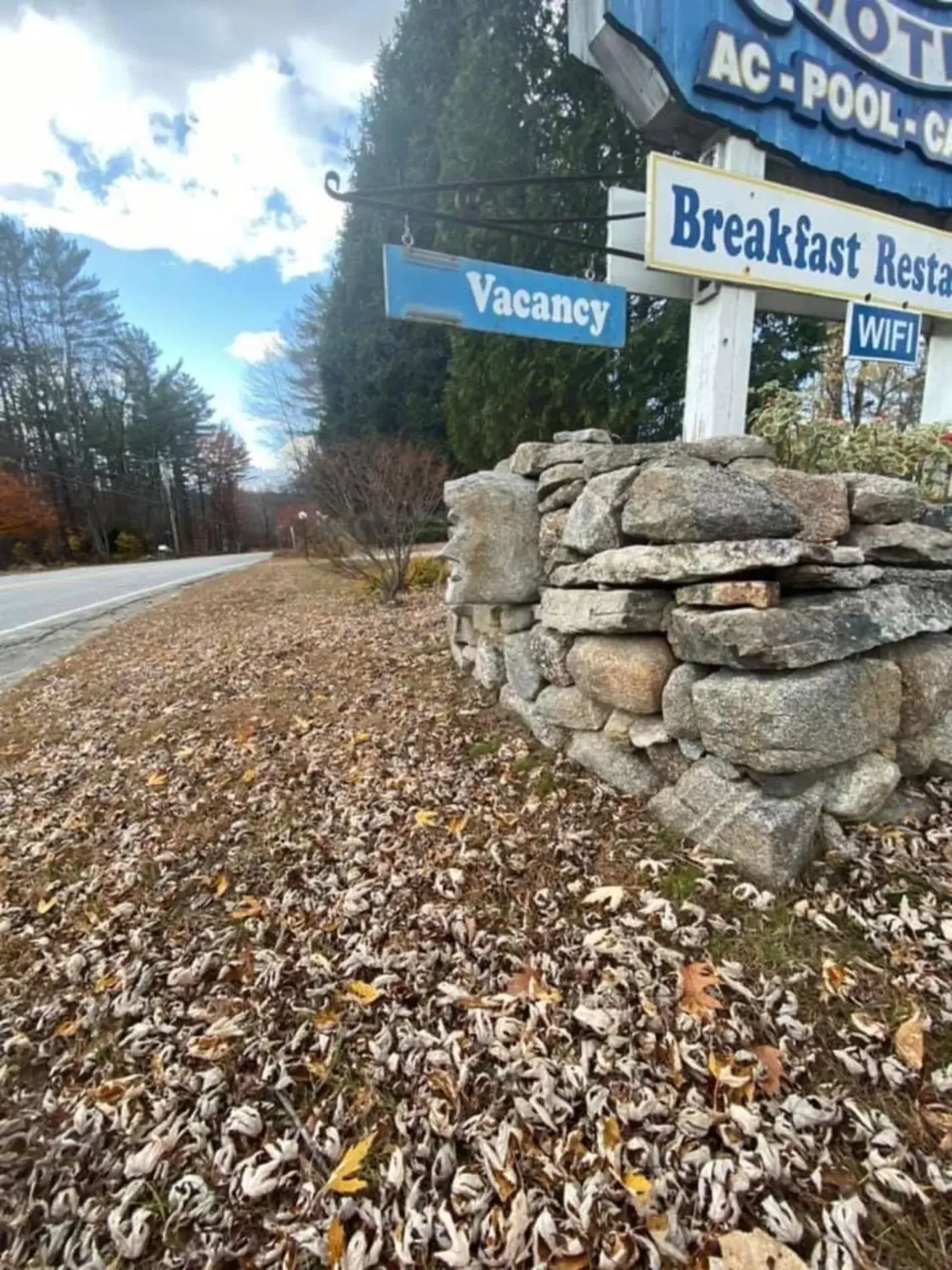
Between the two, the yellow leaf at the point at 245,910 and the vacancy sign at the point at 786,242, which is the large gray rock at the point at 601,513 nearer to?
the vacancy sign at the point at 786,242

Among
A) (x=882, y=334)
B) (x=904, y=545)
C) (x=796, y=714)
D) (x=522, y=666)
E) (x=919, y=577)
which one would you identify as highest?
(x=882, y=334)

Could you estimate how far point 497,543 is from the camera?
2.76 m

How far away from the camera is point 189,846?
2334 mm

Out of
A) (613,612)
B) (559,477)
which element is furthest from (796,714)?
(559,477)

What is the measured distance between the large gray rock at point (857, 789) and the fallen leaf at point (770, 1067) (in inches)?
32.2

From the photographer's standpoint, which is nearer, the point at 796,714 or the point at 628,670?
the point at 796,714

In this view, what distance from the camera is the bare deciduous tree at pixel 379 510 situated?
6582mm

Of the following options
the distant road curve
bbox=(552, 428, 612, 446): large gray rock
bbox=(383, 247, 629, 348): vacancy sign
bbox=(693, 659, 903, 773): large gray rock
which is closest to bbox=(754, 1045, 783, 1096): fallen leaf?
bbox=(693, 659, 903, 773): large gray rock

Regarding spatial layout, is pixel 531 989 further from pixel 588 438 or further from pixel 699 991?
pixel 588 438

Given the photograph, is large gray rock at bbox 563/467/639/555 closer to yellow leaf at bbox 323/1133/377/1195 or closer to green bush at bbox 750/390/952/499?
green bush at bbox 750/390/952/499

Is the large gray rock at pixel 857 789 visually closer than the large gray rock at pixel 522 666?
Yes

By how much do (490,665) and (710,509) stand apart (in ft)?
5.06

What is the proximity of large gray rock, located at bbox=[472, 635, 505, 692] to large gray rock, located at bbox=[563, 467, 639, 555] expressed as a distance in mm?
886

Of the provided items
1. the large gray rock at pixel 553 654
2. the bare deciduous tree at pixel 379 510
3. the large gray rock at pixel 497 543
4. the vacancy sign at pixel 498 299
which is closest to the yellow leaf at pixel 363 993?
the large gray rock at pixel 553 654
